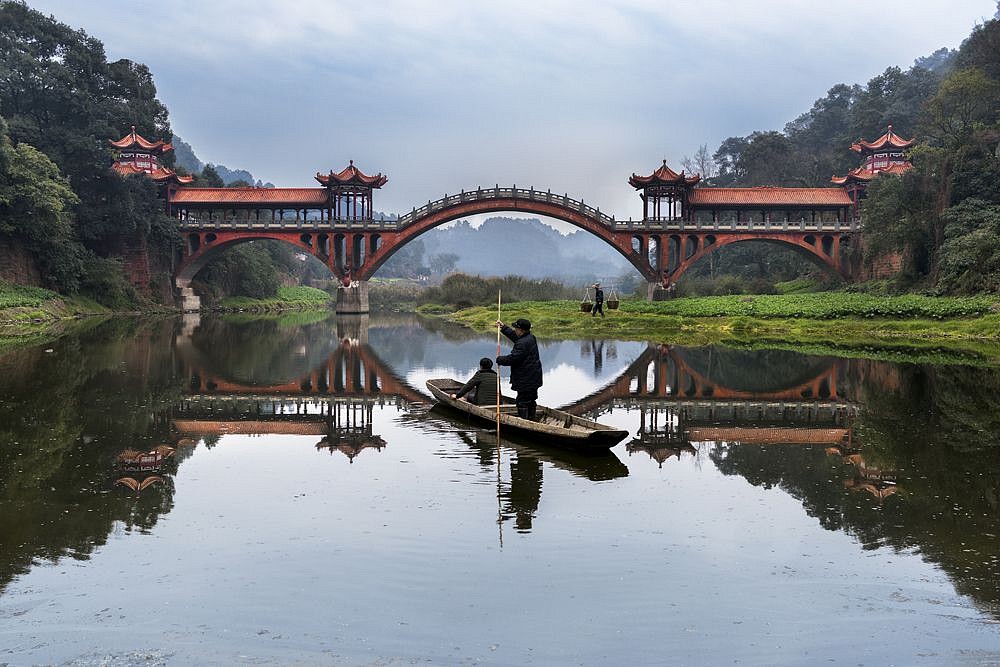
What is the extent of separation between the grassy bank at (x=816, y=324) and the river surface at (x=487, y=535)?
44.1 ft

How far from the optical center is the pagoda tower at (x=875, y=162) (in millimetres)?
61469

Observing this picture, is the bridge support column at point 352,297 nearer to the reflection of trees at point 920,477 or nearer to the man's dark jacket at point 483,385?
the reflection of trees at point 920,477

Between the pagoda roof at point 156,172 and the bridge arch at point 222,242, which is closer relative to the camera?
the pagoda roof at point 156,172

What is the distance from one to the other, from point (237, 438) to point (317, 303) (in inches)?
3118

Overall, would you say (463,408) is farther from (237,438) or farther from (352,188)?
(352,188)

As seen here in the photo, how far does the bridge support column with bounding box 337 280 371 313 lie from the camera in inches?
2552

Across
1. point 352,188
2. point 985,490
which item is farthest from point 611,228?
point 985,490

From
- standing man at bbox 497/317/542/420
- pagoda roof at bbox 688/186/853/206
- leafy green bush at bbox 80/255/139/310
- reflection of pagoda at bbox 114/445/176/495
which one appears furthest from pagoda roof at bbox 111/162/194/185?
standing man at bbox 497/317/542/420

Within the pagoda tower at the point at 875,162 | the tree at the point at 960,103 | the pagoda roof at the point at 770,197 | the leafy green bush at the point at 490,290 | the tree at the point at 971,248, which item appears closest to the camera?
the tree at the point at 971,248

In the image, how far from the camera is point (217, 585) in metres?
6.72

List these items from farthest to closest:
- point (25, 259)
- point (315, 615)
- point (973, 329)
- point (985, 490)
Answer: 1. point (25, 259)
2. point (973, 329)
3. point (985, 490)
4. point (315, 615)

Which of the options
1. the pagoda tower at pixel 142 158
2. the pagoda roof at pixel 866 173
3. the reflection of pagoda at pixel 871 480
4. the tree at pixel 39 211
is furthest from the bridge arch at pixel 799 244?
the reflection of pagoda at pixel 871 480

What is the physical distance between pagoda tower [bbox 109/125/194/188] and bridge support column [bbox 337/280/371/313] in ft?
49.2

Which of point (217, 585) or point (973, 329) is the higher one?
point (973, 329)
